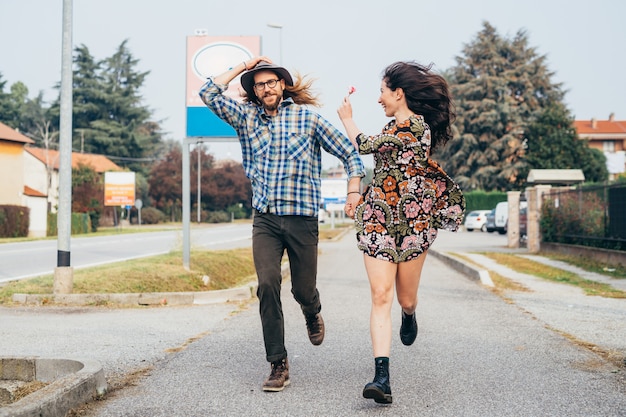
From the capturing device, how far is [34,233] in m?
44.7

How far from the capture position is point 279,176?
4.80 metres

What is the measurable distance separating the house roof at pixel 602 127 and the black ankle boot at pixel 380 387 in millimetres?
87449

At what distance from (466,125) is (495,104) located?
3.04m

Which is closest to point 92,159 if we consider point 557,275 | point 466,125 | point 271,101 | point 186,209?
point 466,125

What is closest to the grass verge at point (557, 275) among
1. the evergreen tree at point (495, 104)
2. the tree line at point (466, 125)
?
the tree line at point (466, 125)

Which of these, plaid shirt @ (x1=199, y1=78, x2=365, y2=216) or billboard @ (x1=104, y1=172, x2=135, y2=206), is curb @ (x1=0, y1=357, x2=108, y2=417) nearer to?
plaid shirt @ (x1=199, y1=78, x2=365, y2=216)

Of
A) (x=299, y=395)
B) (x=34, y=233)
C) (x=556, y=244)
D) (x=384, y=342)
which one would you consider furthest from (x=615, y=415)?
(x=34, y=233)

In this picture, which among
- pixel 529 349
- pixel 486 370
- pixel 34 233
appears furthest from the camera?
pixel 34 233

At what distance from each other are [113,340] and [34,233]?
40664 millimetres

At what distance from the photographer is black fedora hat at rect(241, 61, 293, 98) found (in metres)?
4.94

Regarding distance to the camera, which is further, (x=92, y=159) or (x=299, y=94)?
(x=92, y=159)

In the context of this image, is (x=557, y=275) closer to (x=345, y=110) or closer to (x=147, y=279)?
(x=147, y=279)

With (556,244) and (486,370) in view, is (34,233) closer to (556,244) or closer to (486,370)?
(556,244)

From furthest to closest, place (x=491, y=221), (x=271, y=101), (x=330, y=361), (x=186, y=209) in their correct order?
(x=491, y=221) → (x=186, y=209) → (x=330, y=361) → (x=271, y=101)
